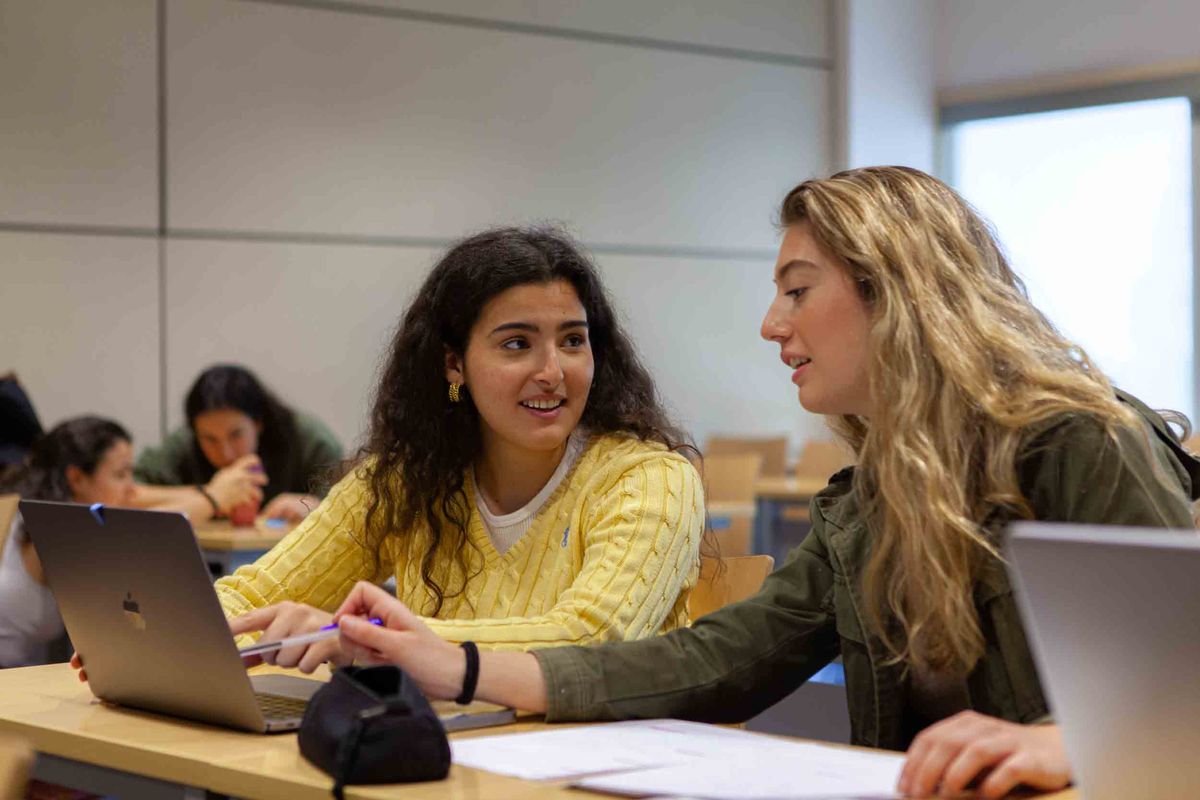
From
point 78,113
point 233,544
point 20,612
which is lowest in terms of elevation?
point 20,612

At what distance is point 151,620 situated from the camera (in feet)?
5.49

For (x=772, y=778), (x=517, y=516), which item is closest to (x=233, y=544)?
(x=517, y=516)

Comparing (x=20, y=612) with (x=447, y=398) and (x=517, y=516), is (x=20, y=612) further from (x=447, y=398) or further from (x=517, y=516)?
(x=517, y=516)

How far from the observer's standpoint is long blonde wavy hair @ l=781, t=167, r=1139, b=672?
158cm

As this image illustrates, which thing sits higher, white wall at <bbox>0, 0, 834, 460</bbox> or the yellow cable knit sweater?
white wall at <bbox>0, 0, 834, 460</bbox>

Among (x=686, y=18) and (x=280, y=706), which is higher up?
(x=686, y=18)

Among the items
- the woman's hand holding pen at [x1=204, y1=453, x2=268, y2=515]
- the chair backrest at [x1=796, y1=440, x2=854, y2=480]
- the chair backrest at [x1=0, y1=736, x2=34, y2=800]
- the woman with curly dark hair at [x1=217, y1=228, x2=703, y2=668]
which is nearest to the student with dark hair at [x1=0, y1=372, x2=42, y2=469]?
the woman's hand holding pen at [x1=204, y1=453, x2=268, y2=515]

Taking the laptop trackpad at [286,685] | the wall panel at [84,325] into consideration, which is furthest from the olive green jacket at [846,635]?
the wall panel at [84,325]

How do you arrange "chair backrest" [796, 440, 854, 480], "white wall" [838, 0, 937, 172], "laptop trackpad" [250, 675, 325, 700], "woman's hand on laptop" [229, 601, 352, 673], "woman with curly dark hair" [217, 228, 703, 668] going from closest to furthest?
1. "woman's hand on laptop" [229, 601, 352, 673]
2. "laptop trackpad" [250, 675, 325, 700]
3. "woman with curly dark hair" [217, 228, 703, 668]
4. "chair backrest" [796, 440, 854, 480]
5. "white wall" [838, 0, 937, 172]

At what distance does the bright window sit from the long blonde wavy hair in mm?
5924

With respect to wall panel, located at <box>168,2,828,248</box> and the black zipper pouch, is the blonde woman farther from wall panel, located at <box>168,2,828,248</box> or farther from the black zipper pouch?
wall panel, located at <box>168,2,828,248</box>

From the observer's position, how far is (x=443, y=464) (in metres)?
2.37

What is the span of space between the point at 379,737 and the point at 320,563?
39.7 inches

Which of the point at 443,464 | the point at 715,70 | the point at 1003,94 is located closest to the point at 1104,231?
the point at 1003,94
